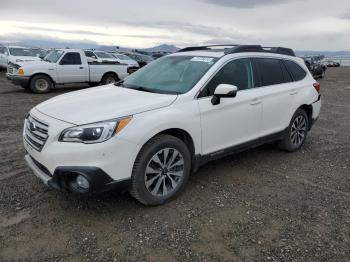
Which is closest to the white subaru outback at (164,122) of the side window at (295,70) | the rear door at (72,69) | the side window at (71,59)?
the side window at (295,70)

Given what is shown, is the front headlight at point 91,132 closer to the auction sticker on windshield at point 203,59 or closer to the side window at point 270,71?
the auction sticker on windshield at point 203,59

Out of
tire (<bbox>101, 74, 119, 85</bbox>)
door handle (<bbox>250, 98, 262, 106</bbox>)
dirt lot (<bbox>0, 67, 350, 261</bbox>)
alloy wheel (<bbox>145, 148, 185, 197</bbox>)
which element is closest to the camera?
dirt lot (<bbox>0, 67, 350, 261</bbox>)

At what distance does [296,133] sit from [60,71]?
9.92m

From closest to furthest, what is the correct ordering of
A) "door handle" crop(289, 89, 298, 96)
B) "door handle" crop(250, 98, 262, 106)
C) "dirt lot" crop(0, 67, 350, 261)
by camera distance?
"dirt lot" crop(0, 67, 350, 261)
"door handle" crop(250, 98, 262, 106)
"door handle" crop(289, 89, 298, 96)

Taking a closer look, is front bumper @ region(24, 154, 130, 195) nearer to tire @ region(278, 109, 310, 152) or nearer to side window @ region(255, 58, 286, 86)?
side window @ region(255, 58, 286, 86)

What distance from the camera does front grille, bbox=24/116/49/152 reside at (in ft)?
11.4

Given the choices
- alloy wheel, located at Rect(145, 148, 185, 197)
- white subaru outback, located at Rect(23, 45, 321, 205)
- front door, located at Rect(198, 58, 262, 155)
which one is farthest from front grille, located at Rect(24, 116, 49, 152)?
front door, located at Rect(198, 58, 262, 155)

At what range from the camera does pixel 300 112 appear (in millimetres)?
5816

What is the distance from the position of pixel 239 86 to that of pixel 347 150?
113 inches

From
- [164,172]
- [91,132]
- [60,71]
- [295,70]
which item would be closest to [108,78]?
[60,71]

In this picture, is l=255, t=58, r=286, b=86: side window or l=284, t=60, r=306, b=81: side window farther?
l=284, t=60, r=306, b=81: side window

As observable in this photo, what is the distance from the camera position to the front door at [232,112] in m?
4.15

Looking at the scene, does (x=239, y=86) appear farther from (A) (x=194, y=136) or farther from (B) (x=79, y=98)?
(B) (x=79, y=98)

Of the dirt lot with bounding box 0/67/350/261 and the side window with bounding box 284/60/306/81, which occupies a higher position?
the side window with bounding box 284/60/306/81
